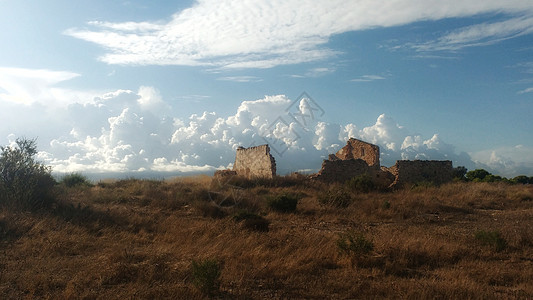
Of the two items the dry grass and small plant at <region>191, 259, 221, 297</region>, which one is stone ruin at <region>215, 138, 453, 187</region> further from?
small plant at <region>191, 259, 221, 297</region>

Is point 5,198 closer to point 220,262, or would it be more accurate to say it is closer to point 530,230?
point 220,262

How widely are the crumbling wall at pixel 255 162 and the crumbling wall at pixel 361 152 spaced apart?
23.2 ft

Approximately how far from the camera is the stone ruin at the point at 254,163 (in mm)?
21047

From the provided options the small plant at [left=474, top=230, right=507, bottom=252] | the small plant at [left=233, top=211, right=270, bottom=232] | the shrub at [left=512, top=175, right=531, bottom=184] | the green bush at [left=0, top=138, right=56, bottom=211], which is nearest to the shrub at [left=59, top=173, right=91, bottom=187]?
the green bush at [left=0, top=138, right=56, bottom=211]

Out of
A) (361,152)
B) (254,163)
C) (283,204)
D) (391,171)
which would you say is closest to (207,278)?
(283,204)

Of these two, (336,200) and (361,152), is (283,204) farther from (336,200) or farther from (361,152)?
(361,152)

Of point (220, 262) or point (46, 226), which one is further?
point (46, 226)

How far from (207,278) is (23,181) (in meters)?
9.92

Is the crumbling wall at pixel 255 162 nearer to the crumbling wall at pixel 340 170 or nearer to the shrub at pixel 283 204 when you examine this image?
the crumbling wall at pixel 340 170

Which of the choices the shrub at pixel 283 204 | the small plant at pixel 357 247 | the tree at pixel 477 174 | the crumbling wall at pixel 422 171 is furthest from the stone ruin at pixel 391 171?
the small plant at pixel 357 247

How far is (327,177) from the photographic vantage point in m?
21.2

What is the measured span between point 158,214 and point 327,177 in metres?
12.1

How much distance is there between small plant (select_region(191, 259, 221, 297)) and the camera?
4.80 meters

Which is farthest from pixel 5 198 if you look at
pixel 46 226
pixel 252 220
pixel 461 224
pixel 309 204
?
pixel 461 224
